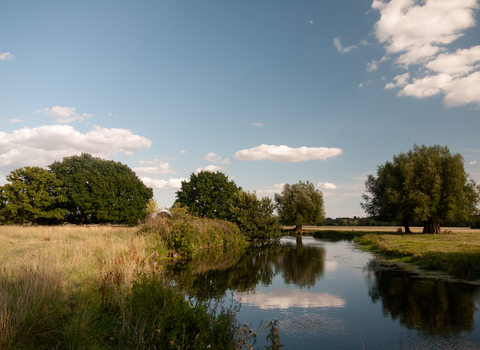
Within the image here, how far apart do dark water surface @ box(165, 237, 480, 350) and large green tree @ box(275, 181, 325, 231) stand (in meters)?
36.2

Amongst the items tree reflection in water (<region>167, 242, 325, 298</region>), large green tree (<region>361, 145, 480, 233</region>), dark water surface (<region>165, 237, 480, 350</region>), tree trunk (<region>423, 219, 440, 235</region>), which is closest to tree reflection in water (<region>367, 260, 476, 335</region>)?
dark water surface (<region>165, 237, 480, 350</region>)

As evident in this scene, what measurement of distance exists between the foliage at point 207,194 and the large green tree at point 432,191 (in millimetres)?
29993

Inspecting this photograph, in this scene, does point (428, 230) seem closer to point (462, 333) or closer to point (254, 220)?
point (254, 220)

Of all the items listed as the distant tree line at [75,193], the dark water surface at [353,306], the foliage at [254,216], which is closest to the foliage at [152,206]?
the distant tree line at [75,193]

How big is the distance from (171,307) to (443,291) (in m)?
9.63

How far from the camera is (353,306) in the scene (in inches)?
347

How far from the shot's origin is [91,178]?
47.7 meters

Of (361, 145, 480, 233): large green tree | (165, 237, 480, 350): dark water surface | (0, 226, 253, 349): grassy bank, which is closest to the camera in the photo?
(0, 226, 253, 349): grassy bank

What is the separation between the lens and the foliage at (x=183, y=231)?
2034 centimetres

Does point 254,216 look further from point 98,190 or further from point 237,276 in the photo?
point 98,190

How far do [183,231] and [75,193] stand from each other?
34059mm

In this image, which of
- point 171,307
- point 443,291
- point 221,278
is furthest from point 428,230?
point 171,307

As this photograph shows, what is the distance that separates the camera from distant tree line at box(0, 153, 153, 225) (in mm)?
42875

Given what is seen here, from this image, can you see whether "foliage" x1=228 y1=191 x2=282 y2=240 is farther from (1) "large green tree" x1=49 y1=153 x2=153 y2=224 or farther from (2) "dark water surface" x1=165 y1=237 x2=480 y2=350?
(1) "large green tree" x1=49 y1=153 x2=153 y2=224
